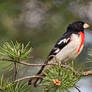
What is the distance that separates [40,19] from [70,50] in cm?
322

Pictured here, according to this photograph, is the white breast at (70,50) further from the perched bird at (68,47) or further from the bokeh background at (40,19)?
the bokeh background at (40,19)

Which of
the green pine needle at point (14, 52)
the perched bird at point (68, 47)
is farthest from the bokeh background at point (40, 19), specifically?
the green pine needle at point (14, 52)

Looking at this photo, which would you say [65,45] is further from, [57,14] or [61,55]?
[57,14]

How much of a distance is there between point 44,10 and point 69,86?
4825mm

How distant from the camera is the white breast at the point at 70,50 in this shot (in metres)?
4.76

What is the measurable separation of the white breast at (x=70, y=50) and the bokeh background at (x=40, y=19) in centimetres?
237

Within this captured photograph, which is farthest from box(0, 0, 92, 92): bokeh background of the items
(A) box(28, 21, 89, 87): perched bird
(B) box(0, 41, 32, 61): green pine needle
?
(B) box(0, 41, 32, 61): green pine needle

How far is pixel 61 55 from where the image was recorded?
4797 mm

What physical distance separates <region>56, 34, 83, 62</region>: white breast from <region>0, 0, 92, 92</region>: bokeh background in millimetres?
2368

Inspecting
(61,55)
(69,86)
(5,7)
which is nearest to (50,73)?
(69,86)

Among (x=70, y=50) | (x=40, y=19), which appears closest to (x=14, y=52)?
(x=70, y=50)

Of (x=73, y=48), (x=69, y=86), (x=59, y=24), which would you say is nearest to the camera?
(x=69, y=86)

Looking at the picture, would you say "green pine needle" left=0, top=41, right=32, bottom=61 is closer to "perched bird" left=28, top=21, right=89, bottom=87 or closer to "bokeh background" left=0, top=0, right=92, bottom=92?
"perched bird" left=28, top=21, right=89, bottom=87

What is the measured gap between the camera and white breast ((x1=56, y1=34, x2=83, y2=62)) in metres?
4.76
